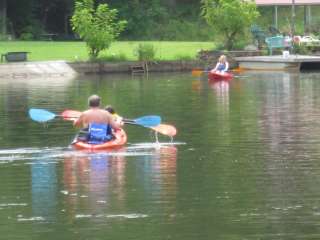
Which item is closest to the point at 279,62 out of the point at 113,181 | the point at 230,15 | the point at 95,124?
the point at 230,15

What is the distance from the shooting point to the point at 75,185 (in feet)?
53.9

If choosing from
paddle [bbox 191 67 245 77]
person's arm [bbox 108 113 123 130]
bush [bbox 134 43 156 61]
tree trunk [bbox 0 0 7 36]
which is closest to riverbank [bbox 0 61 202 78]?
bush [bbox 134 43 156 61]

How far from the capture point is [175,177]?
56.0 feet

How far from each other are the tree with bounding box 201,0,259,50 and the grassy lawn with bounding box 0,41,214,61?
2.18 meters

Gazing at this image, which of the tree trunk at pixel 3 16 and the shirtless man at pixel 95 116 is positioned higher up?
the tree trunk at pixel 3 16

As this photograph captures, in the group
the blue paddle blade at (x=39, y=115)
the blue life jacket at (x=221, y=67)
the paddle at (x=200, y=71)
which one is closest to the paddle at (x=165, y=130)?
the blue paddle blade at (x=39, y=115)

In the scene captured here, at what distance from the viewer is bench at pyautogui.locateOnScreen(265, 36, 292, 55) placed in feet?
199

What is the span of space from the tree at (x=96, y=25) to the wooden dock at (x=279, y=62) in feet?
23.8

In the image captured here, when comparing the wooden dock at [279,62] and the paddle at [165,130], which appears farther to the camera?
the wooden dock at [279,62]

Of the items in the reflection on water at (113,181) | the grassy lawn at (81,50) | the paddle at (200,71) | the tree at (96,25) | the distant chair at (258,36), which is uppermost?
the tree at (96,25)

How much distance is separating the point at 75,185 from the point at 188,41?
201 ft

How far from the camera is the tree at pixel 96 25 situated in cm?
5525

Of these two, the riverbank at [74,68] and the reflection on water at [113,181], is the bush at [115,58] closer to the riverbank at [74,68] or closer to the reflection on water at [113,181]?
the riverbank at [74,68]

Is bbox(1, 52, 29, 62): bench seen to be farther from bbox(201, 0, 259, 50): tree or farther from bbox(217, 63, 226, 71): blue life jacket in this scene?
bbox(217, 63, 226, 71): blue life jacket
